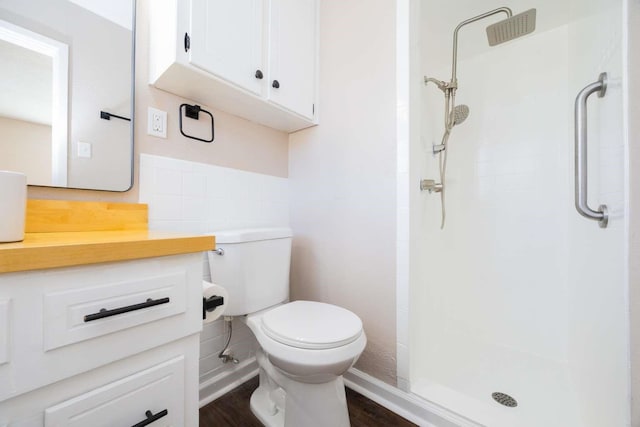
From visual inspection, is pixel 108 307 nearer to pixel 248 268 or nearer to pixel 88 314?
pixel 88 314

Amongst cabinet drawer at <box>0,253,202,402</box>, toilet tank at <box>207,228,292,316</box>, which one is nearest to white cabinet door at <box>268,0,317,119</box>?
toilet tank at <box>207,228,292,316</box>

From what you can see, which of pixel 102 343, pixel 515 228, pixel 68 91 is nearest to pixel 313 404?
pixel 102 343

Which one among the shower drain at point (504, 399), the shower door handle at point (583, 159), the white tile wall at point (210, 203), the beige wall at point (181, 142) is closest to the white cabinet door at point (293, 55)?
the beige wall at point (181, 142)

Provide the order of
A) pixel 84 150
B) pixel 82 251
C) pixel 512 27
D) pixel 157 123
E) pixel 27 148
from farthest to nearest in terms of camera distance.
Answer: pixel 512 27 → pixel 157 123 → pixel 84 150 → pixel 27 148 → pixel 82 251

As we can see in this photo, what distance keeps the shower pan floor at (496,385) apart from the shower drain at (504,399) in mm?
14

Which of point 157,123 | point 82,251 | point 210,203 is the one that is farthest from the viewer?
point 210,203

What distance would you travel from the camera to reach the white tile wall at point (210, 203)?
3.32 ft

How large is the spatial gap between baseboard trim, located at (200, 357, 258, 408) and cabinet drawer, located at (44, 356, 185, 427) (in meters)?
0.63

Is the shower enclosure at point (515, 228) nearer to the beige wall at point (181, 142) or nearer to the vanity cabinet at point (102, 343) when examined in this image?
the beige wall at point (181, 142)

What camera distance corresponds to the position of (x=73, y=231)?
31.7 inches

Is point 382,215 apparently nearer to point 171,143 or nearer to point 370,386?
point 370,386

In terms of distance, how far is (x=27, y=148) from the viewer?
757mm

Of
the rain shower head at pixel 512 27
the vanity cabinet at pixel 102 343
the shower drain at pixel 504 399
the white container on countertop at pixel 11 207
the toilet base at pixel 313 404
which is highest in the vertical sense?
the rain shower head at pixel 512 27

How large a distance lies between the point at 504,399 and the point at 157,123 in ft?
6.09
